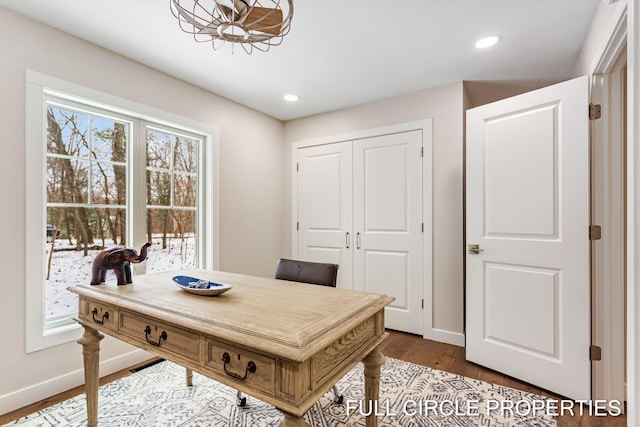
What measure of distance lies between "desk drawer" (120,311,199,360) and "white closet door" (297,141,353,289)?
243 centimetres

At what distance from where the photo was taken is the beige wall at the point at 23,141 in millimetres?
1831

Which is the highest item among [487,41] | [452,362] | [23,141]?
[487,41]

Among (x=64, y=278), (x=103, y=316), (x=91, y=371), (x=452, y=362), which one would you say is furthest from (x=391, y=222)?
(x=64, y=278)

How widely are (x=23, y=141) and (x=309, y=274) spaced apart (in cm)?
198

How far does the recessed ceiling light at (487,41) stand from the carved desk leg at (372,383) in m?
2.21

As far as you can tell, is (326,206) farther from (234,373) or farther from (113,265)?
(234,373)

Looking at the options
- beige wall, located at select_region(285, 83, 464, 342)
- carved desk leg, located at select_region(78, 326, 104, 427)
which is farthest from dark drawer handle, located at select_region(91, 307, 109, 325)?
beige wall, located at select_region(285, 83, 464, 342)

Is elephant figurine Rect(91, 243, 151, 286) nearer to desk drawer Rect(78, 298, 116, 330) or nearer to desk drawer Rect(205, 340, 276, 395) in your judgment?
desk drawer Rect(78, 298, 116, 330)

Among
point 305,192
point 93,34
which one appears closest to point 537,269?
point 305,192

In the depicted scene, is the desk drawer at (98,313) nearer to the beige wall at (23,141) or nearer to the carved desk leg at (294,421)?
the beige wall at (23,141)

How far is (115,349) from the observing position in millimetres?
2332

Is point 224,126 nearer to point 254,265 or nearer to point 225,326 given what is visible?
point 254,265

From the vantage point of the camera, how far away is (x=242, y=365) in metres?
1.00

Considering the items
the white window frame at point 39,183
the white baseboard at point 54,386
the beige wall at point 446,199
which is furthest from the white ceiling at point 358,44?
the white baseboard at point 54,386
